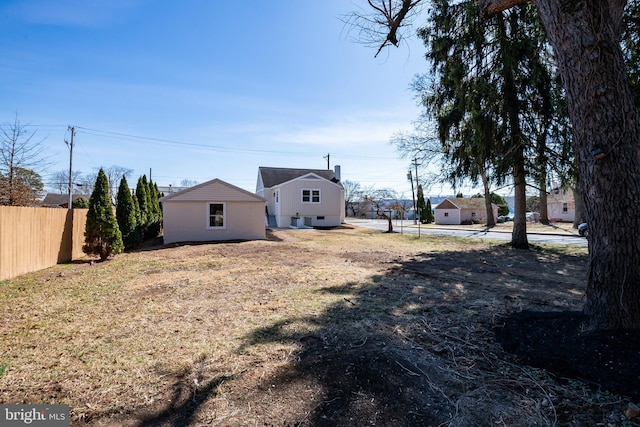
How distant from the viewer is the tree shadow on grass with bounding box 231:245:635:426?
2152 millimetres

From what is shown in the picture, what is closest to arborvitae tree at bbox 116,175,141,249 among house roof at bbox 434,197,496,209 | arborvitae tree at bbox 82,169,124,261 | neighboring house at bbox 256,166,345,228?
arborvitae tree at bbox 82,169,124,261

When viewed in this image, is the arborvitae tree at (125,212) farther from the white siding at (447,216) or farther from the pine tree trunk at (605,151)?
the white siding at (447,216)

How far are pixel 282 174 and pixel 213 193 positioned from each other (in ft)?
41.7

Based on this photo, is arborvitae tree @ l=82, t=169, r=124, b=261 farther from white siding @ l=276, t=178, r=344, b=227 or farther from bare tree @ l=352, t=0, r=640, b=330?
white siding @ l=276, t=178, r=344, b=227

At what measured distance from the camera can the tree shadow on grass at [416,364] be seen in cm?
215

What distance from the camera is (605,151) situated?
2871 mm

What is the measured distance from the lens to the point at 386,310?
460 centimetres

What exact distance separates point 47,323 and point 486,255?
11.5 meters

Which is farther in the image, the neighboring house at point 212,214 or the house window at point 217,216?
the house window at point 217,216

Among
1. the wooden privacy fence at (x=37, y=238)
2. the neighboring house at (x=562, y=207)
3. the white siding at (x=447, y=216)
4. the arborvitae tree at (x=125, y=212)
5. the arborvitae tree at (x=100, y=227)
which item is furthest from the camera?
the neighboring house at (x=562, y=207)

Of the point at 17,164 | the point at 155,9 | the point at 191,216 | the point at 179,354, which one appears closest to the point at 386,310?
the point at 179,354

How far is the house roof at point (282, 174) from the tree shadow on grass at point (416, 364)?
2141 centimetres

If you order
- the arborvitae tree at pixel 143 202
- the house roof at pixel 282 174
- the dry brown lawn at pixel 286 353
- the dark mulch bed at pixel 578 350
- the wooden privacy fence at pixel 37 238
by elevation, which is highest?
the house roof at pixel 282 174

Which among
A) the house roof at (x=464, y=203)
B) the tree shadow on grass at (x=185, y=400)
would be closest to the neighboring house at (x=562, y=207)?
the house roof at (x=464, y=203)
